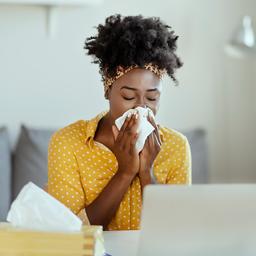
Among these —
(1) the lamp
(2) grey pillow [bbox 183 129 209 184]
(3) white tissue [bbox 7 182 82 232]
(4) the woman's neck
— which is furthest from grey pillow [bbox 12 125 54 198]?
(3) white tissue [bbox 7 182 82 232]

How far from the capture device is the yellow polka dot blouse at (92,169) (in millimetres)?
1319

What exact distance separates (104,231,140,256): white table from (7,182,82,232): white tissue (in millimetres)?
184

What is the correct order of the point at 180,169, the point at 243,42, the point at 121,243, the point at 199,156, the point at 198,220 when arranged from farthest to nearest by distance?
1. the point at 199,156
2. the point at 243,42
3. the point at 180,169
4. the point at 121,243
5. the point at 198,220

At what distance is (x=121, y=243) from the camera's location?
3.58 feet

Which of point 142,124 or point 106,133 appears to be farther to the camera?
point 106,133

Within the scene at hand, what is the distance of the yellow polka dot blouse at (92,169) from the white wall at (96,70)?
3.63ft

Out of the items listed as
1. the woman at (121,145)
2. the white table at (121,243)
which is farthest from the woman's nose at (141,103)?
the white table at (121,243)

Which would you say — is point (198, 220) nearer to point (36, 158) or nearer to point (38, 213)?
point (38, 213)

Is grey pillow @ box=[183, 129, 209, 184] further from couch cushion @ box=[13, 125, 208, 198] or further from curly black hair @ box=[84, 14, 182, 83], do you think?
curly black hair @ box=[84, 14, 182, 83]

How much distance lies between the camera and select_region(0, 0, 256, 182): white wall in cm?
246

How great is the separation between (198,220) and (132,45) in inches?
24.7

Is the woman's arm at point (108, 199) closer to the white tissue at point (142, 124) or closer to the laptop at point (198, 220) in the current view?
the white tissue at point (142, 124)

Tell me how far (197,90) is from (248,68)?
0.80 feet

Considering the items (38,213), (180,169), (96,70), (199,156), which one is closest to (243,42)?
(199,156)
